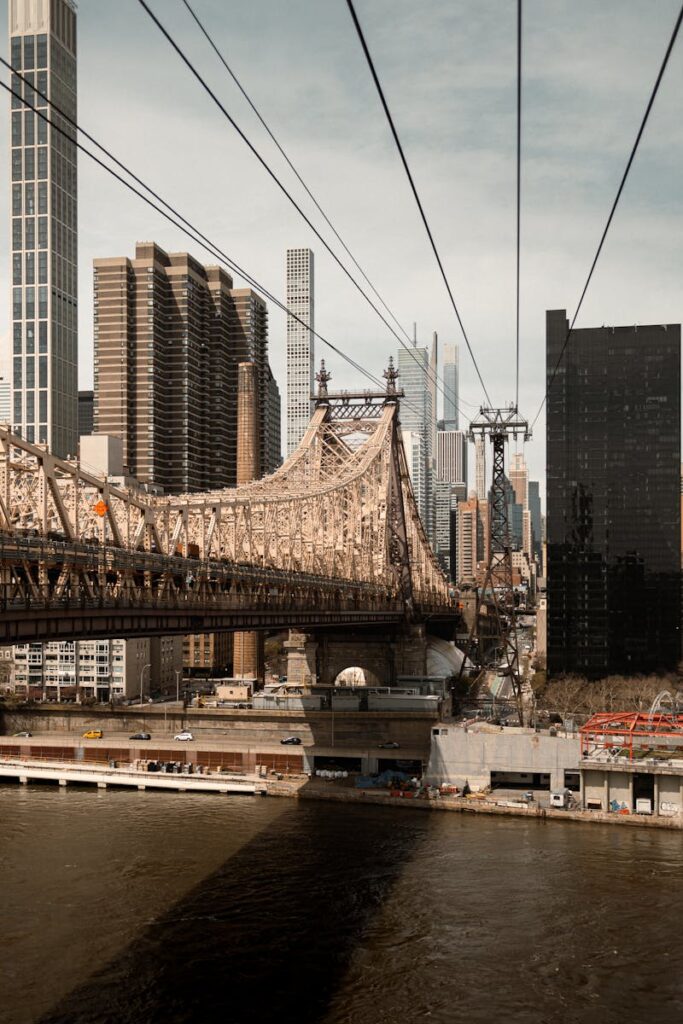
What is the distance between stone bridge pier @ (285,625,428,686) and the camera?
68438 mm

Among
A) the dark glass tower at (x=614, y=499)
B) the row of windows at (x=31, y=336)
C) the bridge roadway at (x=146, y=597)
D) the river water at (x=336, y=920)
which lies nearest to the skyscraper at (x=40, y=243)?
the row of windows at (x=31, y=336)

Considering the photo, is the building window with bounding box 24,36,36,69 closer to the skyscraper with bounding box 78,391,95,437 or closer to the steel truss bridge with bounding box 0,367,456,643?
the skyscraper with bounding box 78,391,95,437

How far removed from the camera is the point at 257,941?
2812 centimetres

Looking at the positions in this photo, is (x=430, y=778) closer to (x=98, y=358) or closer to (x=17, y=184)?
(x=98, y=358)

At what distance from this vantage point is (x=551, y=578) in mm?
84812

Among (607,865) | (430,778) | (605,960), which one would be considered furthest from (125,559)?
(430,778)

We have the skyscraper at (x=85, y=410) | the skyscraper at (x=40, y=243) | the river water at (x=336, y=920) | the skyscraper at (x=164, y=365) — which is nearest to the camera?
the river water at (x=336, y=920)

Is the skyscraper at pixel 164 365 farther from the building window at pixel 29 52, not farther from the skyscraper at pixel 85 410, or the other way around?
the building window at pixel 29 52

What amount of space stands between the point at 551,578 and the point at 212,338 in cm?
5982

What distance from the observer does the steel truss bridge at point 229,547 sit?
84.2ft

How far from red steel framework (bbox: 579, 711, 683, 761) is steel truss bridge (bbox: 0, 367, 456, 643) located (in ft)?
45.9

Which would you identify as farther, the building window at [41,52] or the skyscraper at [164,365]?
the building window at [41,52]

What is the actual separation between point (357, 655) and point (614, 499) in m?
29.5

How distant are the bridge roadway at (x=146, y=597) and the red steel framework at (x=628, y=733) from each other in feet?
45.8
